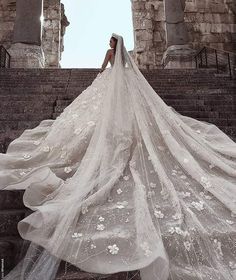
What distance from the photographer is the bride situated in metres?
1.86

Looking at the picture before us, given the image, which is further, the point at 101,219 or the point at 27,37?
the point at 27,37

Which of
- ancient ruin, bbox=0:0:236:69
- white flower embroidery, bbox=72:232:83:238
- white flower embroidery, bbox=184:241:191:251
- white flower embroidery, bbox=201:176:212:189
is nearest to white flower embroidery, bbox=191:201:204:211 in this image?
white flower embroidery, bbox=201:176:212:189

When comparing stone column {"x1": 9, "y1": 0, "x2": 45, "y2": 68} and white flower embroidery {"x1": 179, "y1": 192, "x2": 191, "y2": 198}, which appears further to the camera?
stone column {"x1": 9, "y1": 0, "x2": 45, "y2": 68}

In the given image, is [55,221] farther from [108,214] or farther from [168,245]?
[168,245]

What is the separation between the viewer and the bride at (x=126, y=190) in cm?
186

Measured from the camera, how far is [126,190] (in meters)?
2.53

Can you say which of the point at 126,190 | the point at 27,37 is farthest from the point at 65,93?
the point at 27,37

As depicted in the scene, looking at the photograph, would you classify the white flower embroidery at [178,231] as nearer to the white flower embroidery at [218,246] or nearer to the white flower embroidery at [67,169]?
the white flower embroidery at [218,246]

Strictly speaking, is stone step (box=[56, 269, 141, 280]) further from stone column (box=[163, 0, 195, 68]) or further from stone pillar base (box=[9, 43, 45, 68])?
stone column (box=[163, 0, 195, 68])

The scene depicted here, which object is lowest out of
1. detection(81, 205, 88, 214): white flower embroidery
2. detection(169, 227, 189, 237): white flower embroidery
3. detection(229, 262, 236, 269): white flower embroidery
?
detection(229, 262, 236, 269): white flower embroidery

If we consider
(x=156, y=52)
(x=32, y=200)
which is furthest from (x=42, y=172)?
(x=156, y=52)

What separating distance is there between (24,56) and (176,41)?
4625mm

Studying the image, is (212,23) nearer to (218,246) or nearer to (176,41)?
(176,41)

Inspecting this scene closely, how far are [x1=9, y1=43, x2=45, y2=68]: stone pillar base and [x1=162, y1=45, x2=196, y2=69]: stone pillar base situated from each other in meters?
3.90
